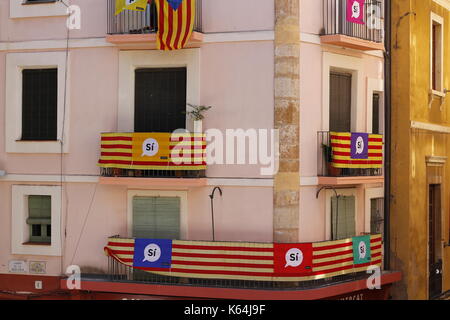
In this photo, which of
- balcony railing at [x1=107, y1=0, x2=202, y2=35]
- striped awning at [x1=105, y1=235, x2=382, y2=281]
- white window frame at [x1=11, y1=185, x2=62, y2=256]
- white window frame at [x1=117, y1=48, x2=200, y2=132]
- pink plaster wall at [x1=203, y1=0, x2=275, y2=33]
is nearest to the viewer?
striped awning at [x1=105, y1=235, x2=382, y2=281]

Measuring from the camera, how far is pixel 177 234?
66.5 feet

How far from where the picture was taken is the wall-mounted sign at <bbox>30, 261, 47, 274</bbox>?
833 inches

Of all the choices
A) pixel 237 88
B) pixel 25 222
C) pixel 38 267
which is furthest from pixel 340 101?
pixel 38 267

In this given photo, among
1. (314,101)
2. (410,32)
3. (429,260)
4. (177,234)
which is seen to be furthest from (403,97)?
(177,234)

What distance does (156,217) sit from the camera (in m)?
20.4

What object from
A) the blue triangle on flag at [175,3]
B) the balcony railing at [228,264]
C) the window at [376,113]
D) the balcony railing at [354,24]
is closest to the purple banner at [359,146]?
the window at [376,113]

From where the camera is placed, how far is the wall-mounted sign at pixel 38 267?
2116 centimetres

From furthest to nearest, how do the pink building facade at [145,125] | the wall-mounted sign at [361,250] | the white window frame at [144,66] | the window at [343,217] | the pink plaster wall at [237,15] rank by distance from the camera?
1. the window at [343,217]
2. the wall-mounted sign at [361,250]
3. the white window frame at [144,66]
4. the pink building facade at [145,125]
5. the pink plaster wall at [237,15]

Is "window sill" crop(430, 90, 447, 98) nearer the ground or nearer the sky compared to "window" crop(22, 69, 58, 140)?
nearer the sky

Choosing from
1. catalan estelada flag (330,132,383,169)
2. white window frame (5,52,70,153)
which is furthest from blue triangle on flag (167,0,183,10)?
catalan estelada flag (330,132,383,169)

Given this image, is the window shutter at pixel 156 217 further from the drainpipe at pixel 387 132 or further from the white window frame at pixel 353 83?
the drainpipe at pixel 387 132

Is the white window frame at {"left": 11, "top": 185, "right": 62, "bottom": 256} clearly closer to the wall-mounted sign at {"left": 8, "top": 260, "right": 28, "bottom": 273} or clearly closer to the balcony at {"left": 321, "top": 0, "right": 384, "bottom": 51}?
the wall-mounted sign at {"left": 8, "top": 260, "right": 28, "bottom": 273}

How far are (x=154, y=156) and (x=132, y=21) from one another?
11.0 ft

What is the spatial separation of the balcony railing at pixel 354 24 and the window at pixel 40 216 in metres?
8.07
